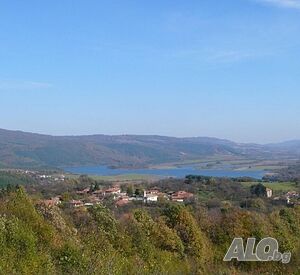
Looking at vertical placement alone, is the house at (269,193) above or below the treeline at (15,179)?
above

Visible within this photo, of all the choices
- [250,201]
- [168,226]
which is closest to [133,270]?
[168,226]

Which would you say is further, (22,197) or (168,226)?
(168,226)

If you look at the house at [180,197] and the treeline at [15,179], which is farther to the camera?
the treeline at [15,179]

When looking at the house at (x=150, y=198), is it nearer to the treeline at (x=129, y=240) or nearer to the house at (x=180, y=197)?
the house at (x=180, y=197)

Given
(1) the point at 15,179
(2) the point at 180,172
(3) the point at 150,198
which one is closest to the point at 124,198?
(3) the point at 150,198

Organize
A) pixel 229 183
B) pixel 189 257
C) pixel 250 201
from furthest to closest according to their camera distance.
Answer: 1. pixel 229 183
2. pixel 250 201
3. pixel 189 257

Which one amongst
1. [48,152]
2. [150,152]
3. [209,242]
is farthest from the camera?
[150,152]

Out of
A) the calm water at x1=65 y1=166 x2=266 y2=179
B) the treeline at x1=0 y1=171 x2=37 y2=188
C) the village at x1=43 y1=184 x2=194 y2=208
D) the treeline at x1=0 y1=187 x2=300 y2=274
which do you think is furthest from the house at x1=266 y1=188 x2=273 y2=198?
the calm water at x1=65 y1=166 x2=266 y2=179

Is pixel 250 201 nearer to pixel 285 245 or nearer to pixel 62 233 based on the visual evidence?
pixel 285 245

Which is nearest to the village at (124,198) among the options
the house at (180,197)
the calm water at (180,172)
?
the house at (180,197)
